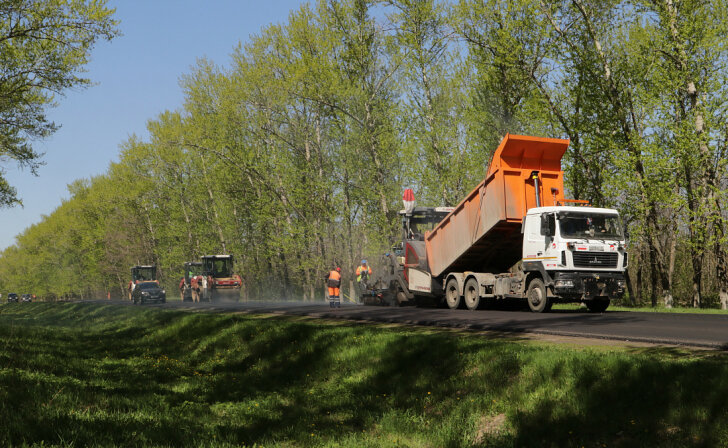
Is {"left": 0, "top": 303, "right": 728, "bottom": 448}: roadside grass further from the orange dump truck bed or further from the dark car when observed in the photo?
the dark car

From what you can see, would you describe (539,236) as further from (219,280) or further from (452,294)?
(219,280)

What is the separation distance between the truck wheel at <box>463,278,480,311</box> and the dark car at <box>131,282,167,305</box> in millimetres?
31033

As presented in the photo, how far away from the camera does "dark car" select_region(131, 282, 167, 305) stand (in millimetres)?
46500

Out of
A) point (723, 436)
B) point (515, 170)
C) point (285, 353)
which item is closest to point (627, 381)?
point (723, 436)

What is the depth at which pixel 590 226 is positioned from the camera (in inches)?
704

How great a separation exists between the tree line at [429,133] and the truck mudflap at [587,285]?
16.6ft

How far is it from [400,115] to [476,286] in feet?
54.6

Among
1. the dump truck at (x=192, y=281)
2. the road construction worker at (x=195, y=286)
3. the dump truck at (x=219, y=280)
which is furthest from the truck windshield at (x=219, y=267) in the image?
the road construction worker at (x=195, y=286)

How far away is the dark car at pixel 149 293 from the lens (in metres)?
46.5

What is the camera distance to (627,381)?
7.52 meters

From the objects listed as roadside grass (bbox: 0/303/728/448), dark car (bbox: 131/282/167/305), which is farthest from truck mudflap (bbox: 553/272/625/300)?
dark car (bbox: 131/282/167/305)

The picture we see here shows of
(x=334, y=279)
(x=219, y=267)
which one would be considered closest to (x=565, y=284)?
(x=334, y=279)

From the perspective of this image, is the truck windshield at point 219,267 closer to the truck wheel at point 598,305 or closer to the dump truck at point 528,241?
the dump truck at point 528,241

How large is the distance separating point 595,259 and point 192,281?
35.0 metres
